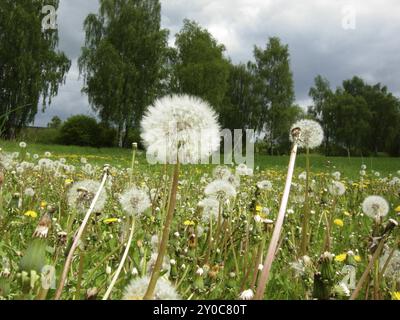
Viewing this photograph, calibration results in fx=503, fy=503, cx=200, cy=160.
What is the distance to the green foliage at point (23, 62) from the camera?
77.2 feet

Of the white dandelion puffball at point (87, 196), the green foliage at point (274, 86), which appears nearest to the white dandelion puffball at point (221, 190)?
the white dandelion puffball at point (87, 196)

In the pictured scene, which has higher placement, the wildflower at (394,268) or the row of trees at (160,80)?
the row of trees at (160,80)

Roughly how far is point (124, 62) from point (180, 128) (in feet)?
92.1

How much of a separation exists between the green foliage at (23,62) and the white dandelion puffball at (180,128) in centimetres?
2339

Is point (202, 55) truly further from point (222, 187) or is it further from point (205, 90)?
point (222, 187)

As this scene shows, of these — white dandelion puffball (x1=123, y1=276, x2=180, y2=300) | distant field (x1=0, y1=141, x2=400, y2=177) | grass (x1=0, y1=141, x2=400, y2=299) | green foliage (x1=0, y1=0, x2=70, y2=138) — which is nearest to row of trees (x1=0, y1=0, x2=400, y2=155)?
green foliage (x1=0, y1=0, x2=70, y2=138)

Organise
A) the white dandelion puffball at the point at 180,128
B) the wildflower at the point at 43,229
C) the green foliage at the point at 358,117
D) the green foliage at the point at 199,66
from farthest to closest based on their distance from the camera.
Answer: the green foliage at the point at 199,66, the green foliage at the point at 358,117, the white dandelion puffball at the point at 180,128, the wildflower at the point at 43,229

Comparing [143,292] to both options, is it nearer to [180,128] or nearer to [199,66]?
[180,128]

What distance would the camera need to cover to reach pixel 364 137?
25.4 metres

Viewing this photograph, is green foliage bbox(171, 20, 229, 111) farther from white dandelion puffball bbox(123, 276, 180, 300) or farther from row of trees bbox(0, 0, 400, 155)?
white dandelion puffball bbox(123, 276, 180, 300)

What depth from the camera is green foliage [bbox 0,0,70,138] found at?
23.5 metres

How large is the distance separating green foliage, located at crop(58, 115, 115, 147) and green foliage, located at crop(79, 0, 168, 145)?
0.60 metres

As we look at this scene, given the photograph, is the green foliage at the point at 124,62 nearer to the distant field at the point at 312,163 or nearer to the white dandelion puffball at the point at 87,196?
the distant field at the point at 312,163

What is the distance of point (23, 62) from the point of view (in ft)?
77.5
